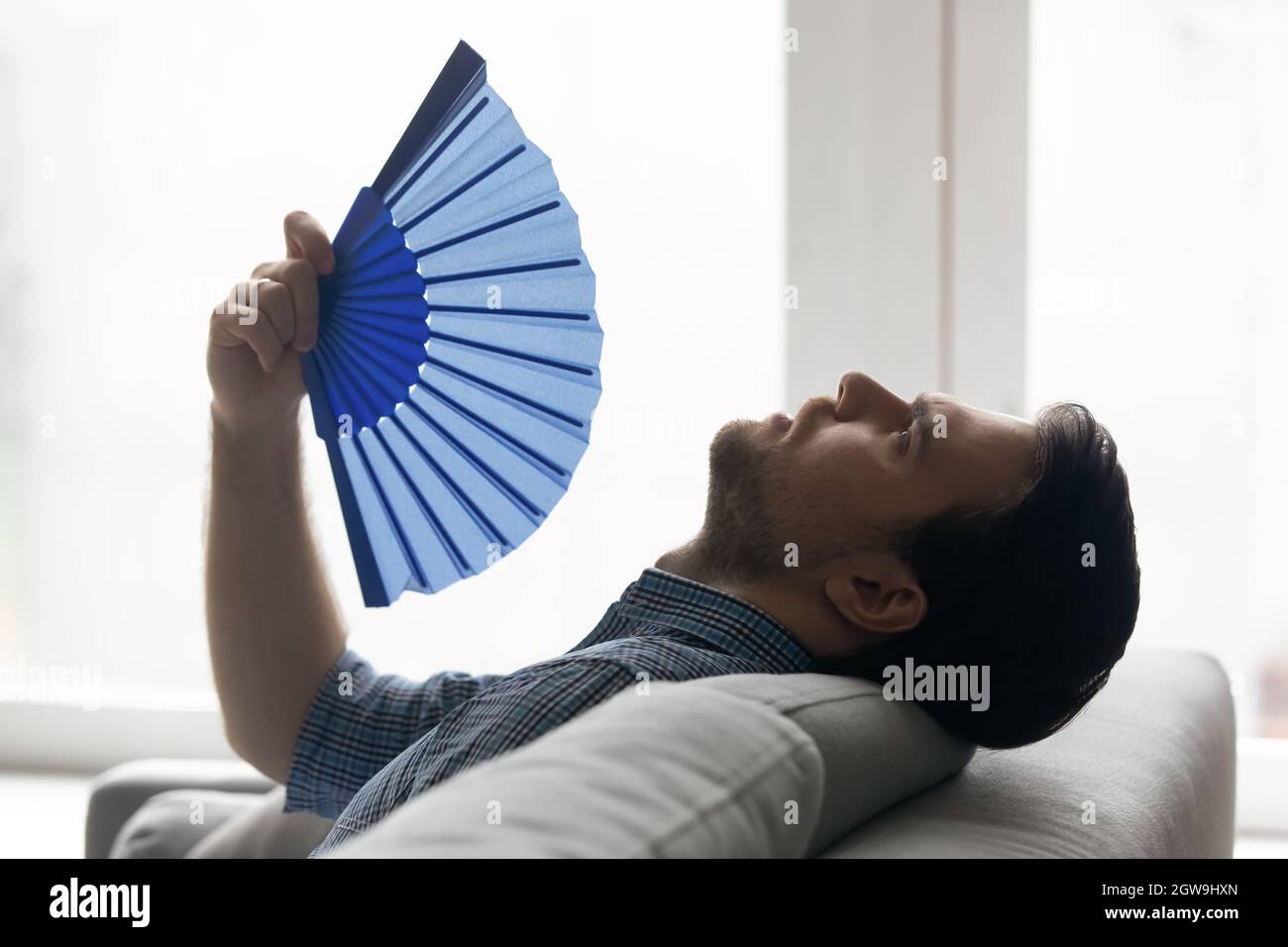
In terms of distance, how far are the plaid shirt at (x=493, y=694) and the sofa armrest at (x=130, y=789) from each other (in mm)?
511

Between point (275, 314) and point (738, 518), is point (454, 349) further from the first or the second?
point (738, 518)

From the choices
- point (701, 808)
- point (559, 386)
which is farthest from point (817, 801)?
point (559, 386)

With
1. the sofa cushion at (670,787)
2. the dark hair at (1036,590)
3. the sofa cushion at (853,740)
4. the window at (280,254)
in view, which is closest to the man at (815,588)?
the dark hair at (1036,590)

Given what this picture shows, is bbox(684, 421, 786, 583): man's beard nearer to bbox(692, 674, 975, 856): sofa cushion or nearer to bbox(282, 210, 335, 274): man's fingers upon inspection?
bbox(692, 674, 975, 856): sofa cushion

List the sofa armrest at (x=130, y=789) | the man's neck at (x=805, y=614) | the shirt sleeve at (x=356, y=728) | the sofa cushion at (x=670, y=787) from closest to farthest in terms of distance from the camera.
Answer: the sofa cushion at (x=670, y=787) < the man's neck at (x=805, y=614) < the shirt sleeve at (x=356, y=728) < the sofa armrest at (x=130, y=789)

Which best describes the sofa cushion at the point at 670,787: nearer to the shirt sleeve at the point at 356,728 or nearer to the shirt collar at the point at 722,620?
the shirt collar at the point at 722,620

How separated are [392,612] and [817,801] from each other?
1831 mm

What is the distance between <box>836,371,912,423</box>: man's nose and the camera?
1.27 m

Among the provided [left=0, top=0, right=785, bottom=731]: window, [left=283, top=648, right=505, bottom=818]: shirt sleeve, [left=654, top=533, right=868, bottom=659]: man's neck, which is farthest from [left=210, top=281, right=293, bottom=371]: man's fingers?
[left=0, top=0, right=785, bottom=731]: window

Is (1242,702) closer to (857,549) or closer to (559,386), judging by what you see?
(857,549)

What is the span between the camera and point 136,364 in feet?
8.32

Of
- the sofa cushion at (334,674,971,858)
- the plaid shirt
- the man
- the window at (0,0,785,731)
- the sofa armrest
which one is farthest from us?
the window at (0,0,785,731)

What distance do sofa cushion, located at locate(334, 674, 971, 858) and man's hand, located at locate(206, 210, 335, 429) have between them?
0.67 m

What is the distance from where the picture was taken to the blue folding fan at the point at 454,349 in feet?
3.96
